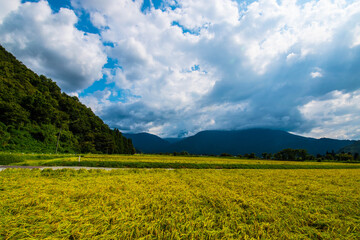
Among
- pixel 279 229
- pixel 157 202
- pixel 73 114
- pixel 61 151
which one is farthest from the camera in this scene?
pixel 73 114

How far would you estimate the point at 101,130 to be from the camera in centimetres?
8319

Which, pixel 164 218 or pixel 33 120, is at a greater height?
pixel 33 120

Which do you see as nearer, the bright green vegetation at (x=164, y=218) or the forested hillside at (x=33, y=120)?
the bright green vegetation at (x=164, y=218)

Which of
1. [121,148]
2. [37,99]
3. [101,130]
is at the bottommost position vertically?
[121,148]

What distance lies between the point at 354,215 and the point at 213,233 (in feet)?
15.1

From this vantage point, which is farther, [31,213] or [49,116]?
[49,116]

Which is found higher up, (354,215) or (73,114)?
(73,114)

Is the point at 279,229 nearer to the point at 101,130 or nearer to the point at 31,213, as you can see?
the point at 31,213

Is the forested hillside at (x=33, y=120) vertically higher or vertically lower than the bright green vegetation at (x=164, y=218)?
higher

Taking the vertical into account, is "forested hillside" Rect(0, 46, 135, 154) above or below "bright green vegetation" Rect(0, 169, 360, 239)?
above

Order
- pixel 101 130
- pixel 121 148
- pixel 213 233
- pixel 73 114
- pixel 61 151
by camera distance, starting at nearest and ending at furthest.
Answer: pixel 213 233, pixel 61 151, pixel 73 114, pixel 121 148, pixel 101 130

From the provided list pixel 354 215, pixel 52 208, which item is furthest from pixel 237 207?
pixel 52 208

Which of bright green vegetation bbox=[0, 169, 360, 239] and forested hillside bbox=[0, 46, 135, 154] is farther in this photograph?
forested hillside bbox=[0, 46, 135, 154]

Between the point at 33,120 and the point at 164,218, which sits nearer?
the point at 164,218
